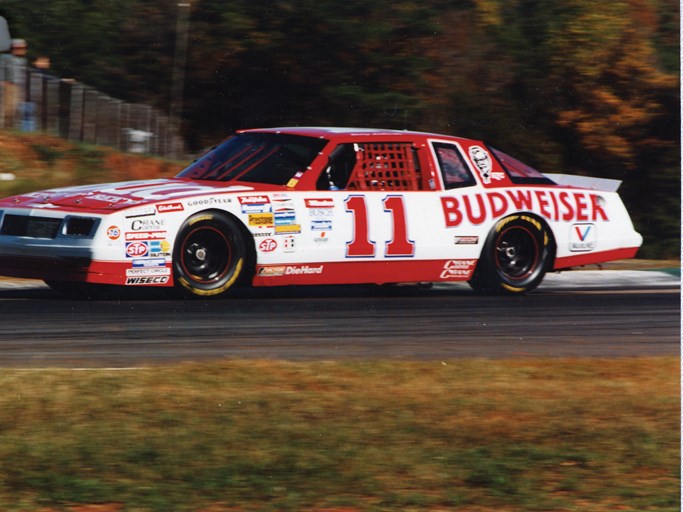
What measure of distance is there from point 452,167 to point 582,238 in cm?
143

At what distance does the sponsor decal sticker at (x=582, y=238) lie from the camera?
39.3 feet

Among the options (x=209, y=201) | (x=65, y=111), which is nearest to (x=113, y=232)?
(x=209, y=201)

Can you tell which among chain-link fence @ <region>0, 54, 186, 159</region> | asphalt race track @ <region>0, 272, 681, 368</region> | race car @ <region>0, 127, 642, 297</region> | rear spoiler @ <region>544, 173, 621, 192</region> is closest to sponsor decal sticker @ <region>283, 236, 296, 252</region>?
race car @ <region>0, 127, 642, 297</region>

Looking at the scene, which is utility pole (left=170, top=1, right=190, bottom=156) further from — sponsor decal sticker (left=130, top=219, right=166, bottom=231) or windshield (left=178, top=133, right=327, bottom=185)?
sponsor decal sticker (left=130, top=219, right=166, bottom=231)

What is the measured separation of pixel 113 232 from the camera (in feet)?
32.1

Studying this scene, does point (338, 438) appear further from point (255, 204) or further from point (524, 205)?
point (524, 205)

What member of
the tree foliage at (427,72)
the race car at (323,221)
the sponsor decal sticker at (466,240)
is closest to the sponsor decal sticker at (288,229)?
the race car at (323,221)

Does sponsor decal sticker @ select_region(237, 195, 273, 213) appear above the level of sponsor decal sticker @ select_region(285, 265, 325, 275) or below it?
above

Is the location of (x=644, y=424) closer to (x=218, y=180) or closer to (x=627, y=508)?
(x=627, y=508)

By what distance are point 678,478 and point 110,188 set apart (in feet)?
20.3

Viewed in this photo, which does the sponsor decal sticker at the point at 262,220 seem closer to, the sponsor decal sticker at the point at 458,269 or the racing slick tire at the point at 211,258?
the racing slick tire at the point at 211,258

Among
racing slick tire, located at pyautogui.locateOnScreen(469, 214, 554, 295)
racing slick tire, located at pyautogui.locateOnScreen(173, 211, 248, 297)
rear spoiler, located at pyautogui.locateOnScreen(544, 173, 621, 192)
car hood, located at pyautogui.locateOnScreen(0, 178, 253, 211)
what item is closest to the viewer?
car hood, located at pyautogui.locateOnScreen(0, 178, 253, 211)

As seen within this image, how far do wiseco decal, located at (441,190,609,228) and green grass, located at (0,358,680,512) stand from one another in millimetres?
3746

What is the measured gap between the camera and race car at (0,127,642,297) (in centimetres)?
989
